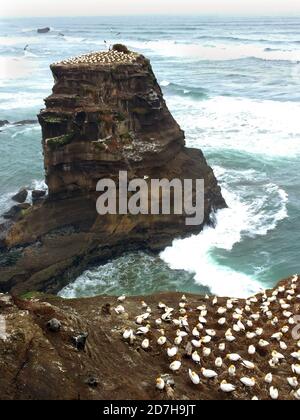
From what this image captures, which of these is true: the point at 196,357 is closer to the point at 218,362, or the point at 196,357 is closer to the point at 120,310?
the point at 218,362

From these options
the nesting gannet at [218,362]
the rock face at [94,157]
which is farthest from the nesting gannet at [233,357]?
the rock face at [94,157]

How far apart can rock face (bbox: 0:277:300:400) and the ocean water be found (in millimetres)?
9548

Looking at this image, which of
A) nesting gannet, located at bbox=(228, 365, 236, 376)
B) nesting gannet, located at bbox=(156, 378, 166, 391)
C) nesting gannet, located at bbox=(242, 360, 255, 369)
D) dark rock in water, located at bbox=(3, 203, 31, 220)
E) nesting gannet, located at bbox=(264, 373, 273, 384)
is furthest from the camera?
dark rock in water, located at bbox=(3, 203, 31, 220)

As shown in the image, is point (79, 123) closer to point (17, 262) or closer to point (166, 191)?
point (166, 191)

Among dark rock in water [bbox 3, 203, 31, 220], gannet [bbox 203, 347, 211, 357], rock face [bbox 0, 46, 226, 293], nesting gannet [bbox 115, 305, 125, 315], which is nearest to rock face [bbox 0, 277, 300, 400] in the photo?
gannet [bbox 203, 347, 211, 357]

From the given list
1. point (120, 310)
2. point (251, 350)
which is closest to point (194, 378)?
point (251, 350)

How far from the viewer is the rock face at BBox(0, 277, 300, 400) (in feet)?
40.5

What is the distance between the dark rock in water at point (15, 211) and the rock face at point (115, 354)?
58.7 feet

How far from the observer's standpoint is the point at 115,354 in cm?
1470

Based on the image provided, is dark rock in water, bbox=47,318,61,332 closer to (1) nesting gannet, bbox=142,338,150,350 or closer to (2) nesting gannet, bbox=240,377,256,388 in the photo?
(1) nesting gannet, bbox=142,338,150,350

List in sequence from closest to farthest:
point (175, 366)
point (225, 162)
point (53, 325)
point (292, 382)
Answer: point (53, 325)
point (175, 366)
point (292, 382)
point (225, 162)

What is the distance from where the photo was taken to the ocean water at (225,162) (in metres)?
30.0

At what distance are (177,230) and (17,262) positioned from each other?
30.7 feet

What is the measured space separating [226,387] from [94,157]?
19.0 metres
